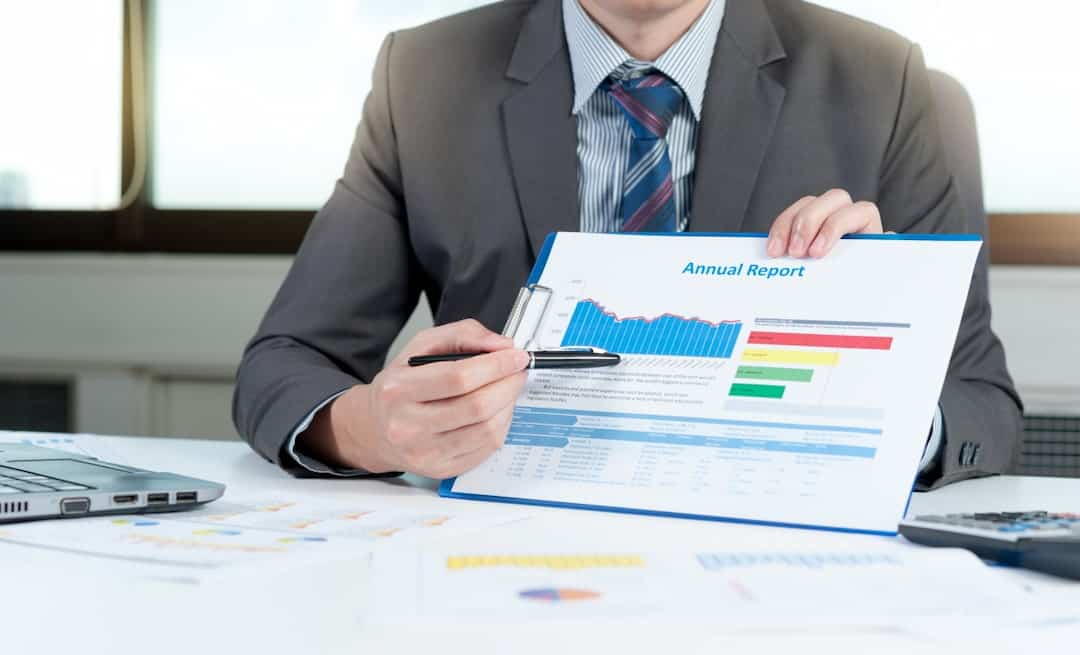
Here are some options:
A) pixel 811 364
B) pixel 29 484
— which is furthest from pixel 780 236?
pixel 29 484

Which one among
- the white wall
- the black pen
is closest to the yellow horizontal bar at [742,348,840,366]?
the black pen

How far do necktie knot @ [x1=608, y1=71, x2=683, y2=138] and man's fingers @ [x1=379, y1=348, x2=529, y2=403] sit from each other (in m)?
0.57

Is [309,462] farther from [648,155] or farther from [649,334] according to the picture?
[648,155]

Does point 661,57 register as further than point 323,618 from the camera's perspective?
Yes

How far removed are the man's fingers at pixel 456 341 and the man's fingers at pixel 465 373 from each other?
0.7 inches

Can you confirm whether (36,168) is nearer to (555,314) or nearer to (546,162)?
(546,162)

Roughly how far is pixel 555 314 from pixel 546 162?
460mm

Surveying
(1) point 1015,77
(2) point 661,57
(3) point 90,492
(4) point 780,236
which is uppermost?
(1) point 1015,77

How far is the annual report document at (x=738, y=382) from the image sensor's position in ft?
2.91

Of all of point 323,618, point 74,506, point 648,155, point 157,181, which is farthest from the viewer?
point 157,181

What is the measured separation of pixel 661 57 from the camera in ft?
4.71

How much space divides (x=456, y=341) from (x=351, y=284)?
51 centimetres

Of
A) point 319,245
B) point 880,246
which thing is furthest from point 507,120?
point 880,246

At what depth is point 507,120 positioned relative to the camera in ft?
4.85
